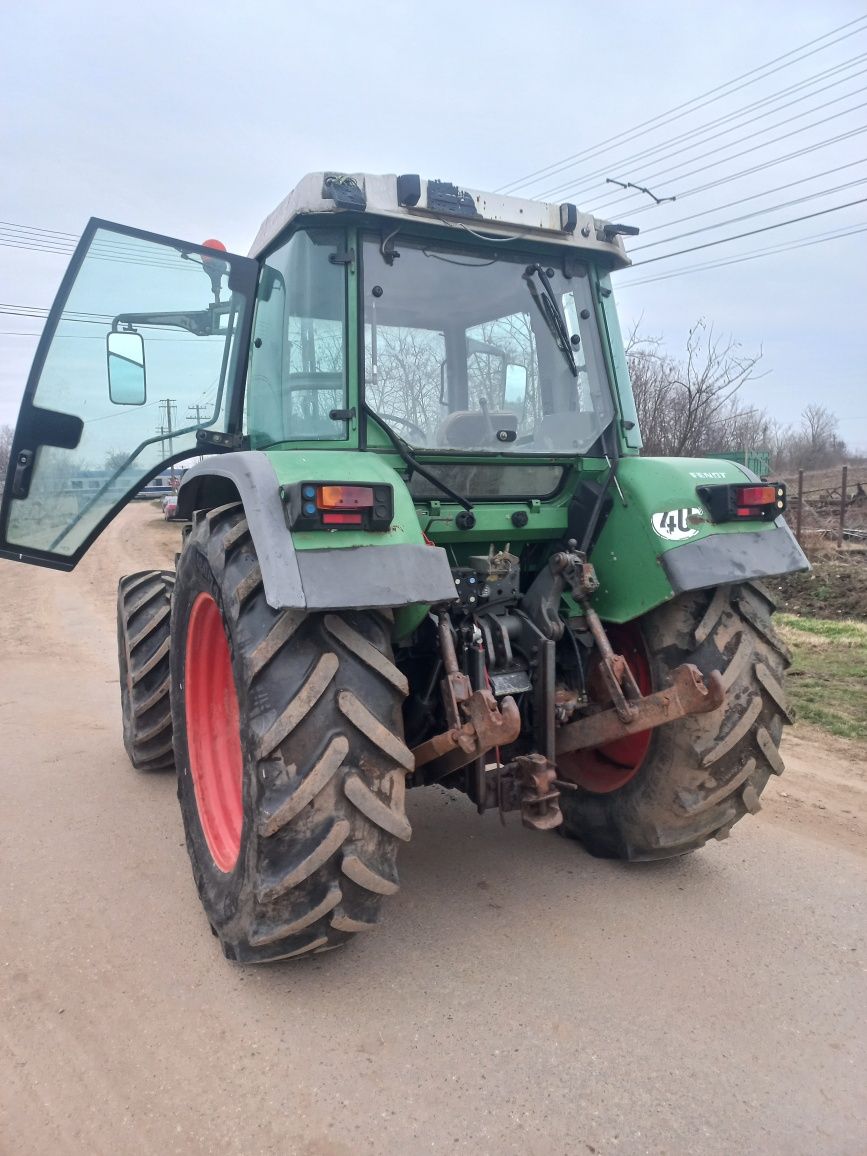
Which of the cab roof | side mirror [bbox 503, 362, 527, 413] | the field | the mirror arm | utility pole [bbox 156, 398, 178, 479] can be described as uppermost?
the cab roof

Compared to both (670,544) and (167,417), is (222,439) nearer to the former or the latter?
(167,417)

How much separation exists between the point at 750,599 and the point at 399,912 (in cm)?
173

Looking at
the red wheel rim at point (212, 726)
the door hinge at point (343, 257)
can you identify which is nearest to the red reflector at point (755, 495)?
the door hinge at point (343, 257)

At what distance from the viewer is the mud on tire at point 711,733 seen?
9.61ft

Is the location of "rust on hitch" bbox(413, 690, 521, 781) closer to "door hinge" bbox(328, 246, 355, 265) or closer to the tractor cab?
the tractor cab

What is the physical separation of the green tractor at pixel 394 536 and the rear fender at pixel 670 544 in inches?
0.4

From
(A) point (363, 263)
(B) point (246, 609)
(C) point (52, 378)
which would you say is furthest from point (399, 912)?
(C) point (52, 378)

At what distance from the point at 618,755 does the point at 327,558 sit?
1722mm

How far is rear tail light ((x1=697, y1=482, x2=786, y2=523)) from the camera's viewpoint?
298 cm

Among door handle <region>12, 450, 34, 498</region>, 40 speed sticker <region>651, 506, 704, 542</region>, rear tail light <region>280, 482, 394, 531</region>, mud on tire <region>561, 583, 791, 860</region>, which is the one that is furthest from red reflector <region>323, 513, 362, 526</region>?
door handle <region>12, 450, 34, 498</region>

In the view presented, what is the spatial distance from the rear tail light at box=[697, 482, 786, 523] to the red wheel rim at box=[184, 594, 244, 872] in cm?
183

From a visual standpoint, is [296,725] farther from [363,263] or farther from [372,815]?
[363,263]

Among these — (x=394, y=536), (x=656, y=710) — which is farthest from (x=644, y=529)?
(x=394, y=536)

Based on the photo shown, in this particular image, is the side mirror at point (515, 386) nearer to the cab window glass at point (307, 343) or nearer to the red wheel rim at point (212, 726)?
the cab window glass at point (307, 343)
